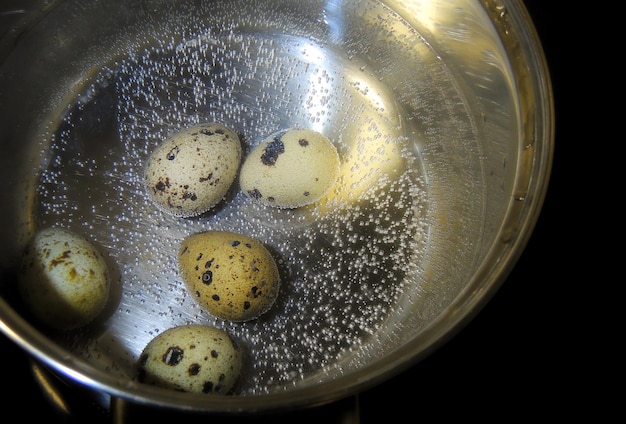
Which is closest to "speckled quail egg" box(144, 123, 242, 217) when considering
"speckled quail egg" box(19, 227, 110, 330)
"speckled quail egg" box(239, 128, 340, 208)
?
"speckled quail egg" box(239, 128, 340, 208)

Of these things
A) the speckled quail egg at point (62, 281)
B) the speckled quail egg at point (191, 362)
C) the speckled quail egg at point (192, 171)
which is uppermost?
the speckled quail egg at point (192, 171)

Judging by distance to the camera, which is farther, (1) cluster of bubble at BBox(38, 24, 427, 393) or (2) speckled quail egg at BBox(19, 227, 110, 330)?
(1) cluster of bubble at BBox(38, 24, 427, 393)

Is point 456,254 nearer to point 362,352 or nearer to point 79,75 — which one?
point 362,352

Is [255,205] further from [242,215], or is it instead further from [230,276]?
[230,276]

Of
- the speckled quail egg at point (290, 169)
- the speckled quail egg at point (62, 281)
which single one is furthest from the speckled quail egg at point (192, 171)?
the speckled quail egg at point (62, 281)

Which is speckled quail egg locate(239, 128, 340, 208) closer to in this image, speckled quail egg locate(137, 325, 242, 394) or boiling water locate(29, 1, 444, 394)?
boiling water locate(29, 1, 444, 394)

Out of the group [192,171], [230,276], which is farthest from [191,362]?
[192,171]

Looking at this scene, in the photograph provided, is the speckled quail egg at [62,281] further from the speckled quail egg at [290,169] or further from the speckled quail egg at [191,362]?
the speckled quail egg at [290,169]
